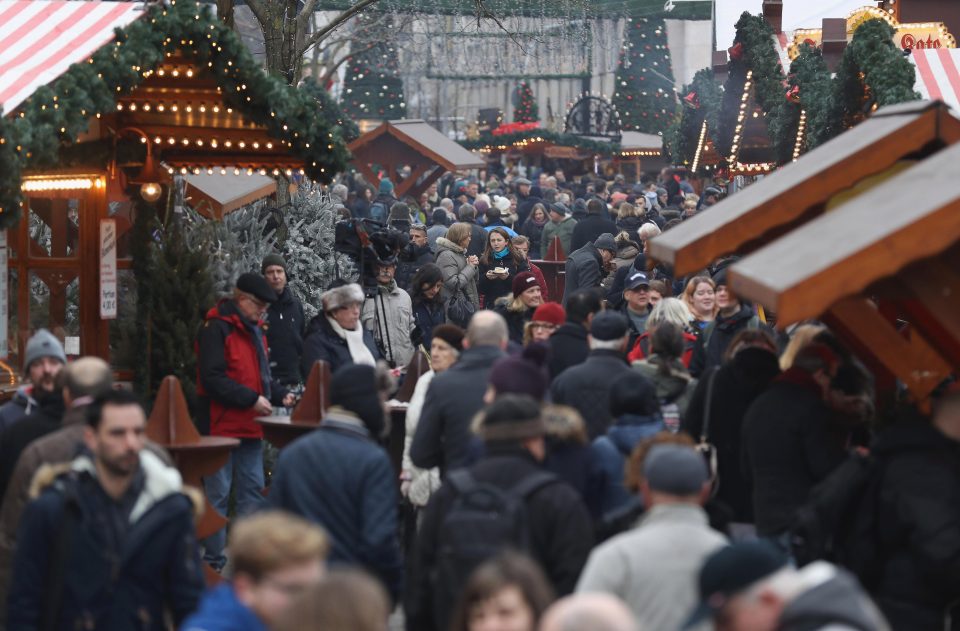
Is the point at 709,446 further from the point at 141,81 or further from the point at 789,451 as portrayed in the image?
the point at 141,81

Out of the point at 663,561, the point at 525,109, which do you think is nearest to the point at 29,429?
the point at 663,561

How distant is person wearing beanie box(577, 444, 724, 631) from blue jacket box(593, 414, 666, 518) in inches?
62.7

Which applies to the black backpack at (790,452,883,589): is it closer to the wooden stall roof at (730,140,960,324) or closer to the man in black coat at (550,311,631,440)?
the wooden stall roof at (730,140,960,324)

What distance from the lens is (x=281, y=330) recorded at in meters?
12.1

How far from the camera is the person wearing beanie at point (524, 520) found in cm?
A: 594

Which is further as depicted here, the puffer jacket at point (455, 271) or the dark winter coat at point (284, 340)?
the puffer jacket at point (455, 271)

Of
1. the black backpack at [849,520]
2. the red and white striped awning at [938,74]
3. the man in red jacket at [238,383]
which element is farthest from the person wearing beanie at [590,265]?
the black backpack at [849,520]

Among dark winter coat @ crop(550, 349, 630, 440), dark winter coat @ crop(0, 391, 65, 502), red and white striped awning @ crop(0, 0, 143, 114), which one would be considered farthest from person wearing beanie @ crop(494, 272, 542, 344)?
dark winter coat @ crop(0, 391, 65, 502)

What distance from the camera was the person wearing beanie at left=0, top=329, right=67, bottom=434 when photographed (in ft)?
25.4

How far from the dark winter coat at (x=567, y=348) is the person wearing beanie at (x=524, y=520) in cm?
362

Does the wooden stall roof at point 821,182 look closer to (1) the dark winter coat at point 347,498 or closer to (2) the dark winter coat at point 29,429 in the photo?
(1) the dark winter coat at point 347,498

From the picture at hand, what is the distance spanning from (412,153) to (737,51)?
9.92 metres

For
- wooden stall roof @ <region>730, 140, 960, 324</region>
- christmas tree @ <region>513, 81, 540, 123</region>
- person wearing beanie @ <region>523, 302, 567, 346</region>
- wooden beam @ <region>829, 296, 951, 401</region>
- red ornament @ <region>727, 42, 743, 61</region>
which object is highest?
christmas tree @ <region>513, 81, 540, 123</region>

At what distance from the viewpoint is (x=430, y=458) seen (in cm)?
791
